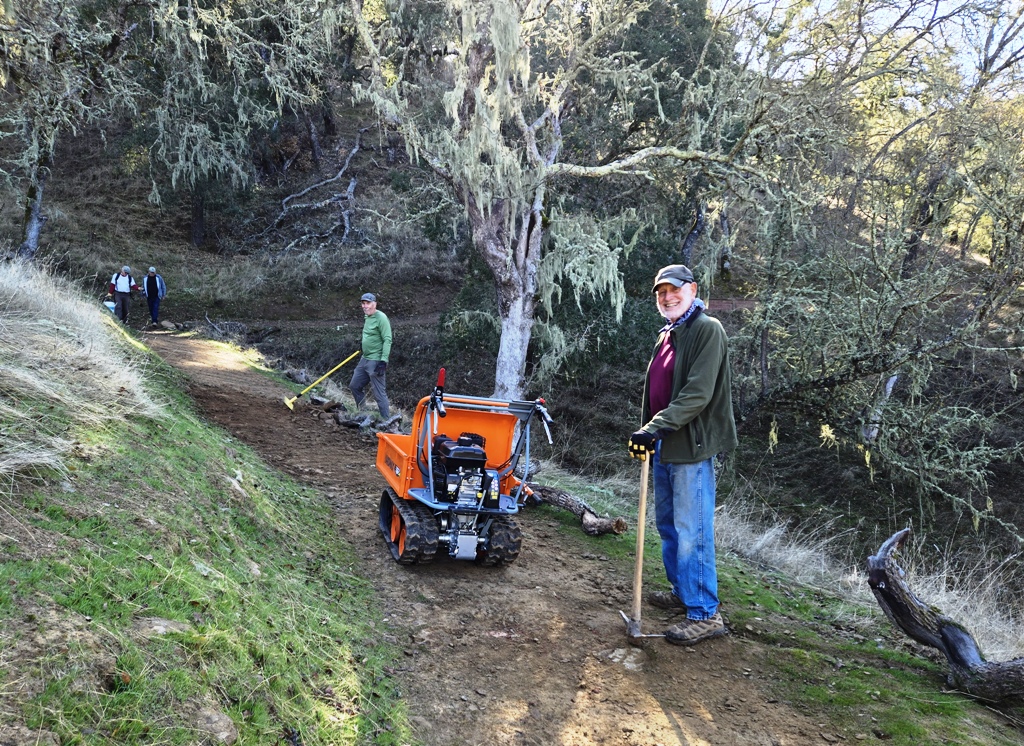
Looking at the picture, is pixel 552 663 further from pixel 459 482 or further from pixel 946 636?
pixel 946 636

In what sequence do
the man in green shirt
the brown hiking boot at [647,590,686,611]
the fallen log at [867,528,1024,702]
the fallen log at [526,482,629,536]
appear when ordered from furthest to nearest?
the man in green shirt → the fallen log at [526,482,629,536] → the brown hiking boot at [647,590,686,611] → the fallen log at [867,528,1024,702]

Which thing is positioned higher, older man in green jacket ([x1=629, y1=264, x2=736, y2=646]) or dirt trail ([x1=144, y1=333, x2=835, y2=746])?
older man in green jacket ([x1=629, y1=264, x2=736, y2=646])

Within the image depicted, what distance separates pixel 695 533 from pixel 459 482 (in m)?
1.65

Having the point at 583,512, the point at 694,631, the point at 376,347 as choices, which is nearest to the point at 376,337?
the point at 376,347

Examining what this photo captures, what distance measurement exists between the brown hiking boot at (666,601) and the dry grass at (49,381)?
11.8 feet

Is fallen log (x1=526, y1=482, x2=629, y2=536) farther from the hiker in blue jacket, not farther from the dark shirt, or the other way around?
the hiker in blue jacket

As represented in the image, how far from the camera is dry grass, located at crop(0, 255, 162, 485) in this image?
11.7 ft

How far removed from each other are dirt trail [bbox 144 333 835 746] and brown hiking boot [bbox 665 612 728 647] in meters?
0.06

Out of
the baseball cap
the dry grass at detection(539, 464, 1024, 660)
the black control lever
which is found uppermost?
the baseball cap

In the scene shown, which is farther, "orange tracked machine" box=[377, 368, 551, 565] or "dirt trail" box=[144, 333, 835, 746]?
"orange tracked machine" box=[377, 368, 551, 565]

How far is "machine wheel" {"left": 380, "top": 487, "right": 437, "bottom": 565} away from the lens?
4879 millimetres

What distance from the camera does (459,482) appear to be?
16.1 feet

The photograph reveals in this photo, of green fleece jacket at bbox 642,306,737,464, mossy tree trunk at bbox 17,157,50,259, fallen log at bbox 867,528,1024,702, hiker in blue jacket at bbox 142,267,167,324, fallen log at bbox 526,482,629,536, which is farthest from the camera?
hiker in blue jacket at bbox 142,267,167,324

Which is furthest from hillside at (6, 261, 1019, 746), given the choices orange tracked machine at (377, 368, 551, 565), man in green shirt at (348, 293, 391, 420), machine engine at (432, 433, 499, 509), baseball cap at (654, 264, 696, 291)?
man in green shirt at (348, 293, 391, 420)
